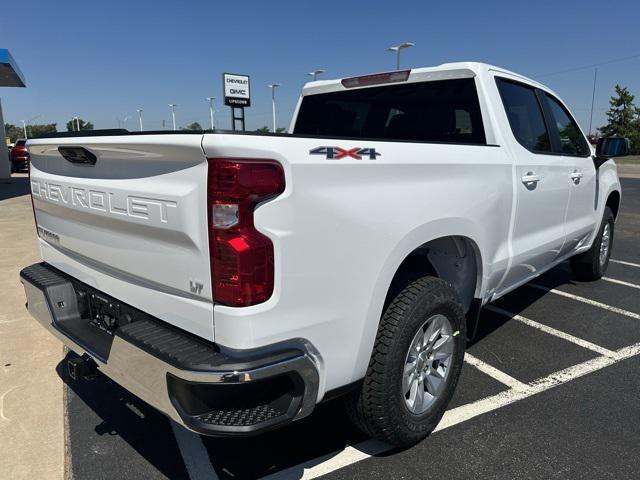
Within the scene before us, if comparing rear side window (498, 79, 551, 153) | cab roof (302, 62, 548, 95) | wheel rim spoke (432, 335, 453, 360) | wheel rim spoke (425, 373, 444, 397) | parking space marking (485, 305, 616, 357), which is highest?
cab roof (302, 62, 548, 95)

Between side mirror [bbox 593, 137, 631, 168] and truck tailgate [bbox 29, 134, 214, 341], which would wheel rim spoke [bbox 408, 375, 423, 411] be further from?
side mirror [bbox 593, 137, 631, 168]

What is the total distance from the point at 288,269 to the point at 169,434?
152 cm

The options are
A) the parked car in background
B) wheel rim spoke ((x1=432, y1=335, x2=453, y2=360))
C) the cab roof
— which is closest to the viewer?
wheel rim spoke ((x1=432, y1=335, x2=453, y2=360))

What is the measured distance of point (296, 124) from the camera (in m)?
4.28

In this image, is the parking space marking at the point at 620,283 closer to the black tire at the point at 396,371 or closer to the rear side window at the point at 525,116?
the rear side window at the point at 525,116

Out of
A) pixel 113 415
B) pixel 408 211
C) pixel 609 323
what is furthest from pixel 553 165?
pixel 113 415

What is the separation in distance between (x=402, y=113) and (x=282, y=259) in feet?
7.45

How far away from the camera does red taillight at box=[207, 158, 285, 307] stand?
168 centimetres

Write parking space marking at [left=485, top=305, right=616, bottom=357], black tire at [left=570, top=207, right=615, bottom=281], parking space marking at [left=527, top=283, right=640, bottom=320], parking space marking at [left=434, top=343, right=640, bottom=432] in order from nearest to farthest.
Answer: parking space marking at [left=434, top=343, right=640, bottom=432]
parking space marking at [left=485, top=305, right=616, bottom=357]
parking space marking at [left=527, top=283, right=640, bottom=320]
black tire at [left=570, top=207, right=615, bottom=281]

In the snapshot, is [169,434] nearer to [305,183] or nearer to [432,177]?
[305,183]

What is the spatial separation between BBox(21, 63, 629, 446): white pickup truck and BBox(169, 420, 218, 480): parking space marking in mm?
644

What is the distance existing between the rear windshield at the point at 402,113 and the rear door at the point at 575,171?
1095 mm

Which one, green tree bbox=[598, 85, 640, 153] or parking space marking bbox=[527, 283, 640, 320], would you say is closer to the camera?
parking space marking bbox=[527, 283, 640, 320]

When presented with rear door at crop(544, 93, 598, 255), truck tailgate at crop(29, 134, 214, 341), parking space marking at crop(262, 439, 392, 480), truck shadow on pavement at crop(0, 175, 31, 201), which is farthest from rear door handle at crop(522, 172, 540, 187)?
truck shadow on pavement at crop(0, 175, 31, 201)
